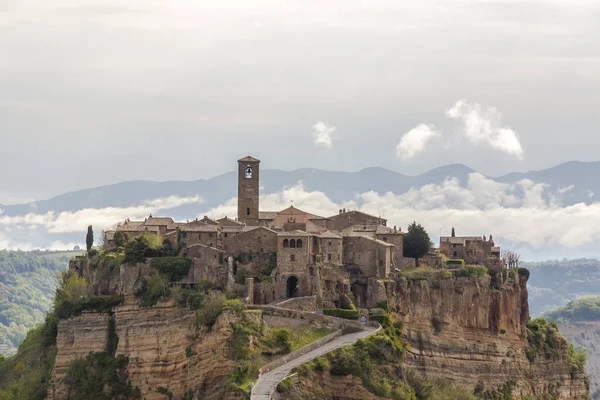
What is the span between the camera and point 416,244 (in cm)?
9531

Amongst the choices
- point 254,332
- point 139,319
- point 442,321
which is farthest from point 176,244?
point 442,321

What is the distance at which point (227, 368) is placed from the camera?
2992 inches

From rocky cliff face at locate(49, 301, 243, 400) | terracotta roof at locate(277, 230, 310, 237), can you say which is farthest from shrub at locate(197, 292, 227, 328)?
terracotta roof at locate(277, 230, 310, 237)

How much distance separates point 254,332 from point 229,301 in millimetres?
Answer: 3884

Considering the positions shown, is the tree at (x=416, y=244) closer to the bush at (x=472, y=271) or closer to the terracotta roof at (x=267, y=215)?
the bush at (x=472, y=271)

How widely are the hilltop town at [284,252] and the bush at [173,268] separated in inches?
18.9

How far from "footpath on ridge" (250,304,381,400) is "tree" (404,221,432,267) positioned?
46.1ft

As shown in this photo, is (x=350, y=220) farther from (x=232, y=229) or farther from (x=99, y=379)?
(x=99, y=379)

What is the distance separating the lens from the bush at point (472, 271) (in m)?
96.0

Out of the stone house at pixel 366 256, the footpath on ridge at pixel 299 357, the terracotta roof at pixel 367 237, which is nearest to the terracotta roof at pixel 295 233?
the stone house at pixel 366 256

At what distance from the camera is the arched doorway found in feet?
278

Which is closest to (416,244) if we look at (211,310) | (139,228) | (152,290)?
(211,310)

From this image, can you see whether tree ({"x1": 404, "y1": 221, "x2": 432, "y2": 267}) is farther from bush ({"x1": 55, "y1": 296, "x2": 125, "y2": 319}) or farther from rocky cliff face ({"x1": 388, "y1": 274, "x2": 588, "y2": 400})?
bush ({"x1": 55, "y1": 296, "x2": 125, "y2": 319})

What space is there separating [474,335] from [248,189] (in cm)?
2433
